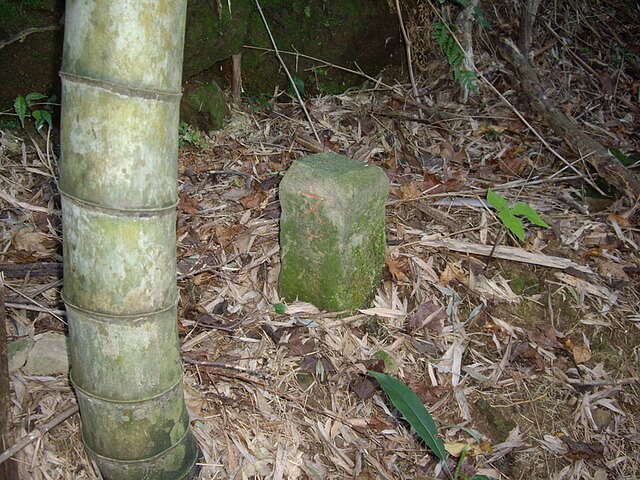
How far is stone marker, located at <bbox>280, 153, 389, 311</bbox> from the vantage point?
2285mm

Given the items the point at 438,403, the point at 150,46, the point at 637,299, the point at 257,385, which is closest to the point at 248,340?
the point at 257,385

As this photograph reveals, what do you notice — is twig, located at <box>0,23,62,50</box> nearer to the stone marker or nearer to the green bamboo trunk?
the stone marker

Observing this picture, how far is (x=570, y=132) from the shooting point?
12.1 feet

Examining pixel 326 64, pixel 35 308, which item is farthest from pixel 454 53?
pixel 35 308

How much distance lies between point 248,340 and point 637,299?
1917 millimetres

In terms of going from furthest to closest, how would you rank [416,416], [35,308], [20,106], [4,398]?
[20,106]
[35,308]
[416,416]
[4,398]

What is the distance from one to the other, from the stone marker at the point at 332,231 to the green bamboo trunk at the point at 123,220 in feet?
2.86

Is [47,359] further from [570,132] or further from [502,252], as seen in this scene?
[570,132]

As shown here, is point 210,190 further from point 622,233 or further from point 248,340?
point 622,233

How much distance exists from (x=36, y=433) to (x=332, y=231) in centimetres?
122

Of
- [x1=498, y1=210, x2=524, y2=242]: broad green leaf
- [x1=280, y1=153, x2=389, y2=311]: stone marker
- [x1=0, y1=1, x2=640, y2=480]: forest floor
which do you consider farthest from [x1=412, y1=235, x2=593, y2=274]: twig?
[x1=280, y1=153, x2=389, y2=311]: stone marker

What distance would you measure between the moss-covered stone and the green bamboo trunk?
7.46ft

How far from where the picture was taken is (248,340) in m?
2.40

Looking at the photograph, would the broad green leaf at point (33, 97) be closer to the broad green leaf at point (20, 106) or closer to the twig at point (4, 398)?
the broad green leaf at point (20, 106)
